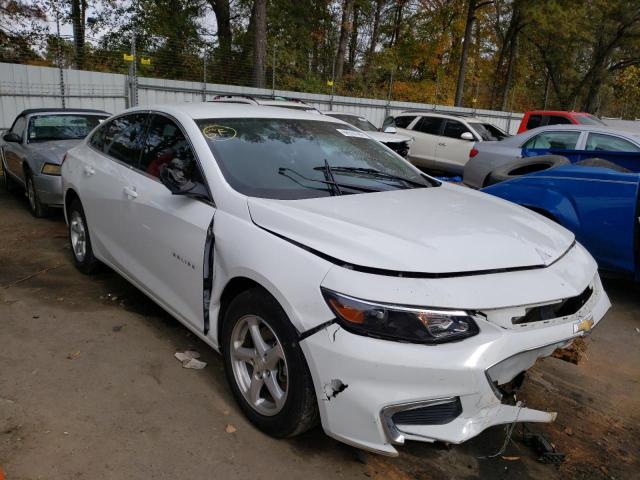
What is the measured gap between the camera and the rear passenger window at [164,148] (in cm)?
325

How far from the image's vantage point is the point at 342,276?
219 cm

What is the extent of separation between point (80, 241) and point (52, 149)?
103 inches

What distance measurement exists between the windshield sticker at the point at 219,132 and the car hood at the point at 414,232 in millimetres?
712

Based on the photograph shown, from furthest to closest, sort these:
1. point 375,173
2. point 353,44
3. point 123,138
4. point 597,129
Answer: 1. point 353,44
2. point 597,129
3. point 123,138
4. point 375,173

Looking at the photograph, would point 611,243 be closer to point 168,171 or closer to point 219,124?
point 219,124

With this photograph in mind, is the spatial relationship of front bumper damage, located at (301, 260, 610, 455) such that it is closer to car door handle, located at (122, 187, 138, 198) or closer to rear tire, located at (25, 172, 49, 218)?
car door handle, located at (122, 187, 138, 198)

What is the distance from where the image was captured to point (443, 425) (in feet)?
6.99

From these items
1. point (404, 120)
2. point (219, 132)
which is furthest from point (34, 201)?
point (404, 120)

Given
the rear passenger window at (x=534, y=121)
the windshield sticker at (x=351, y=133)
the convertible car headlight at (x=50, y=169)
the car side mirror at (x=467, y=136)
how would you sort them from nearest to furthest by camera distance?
the windshield sticker at (x=351, y=133) → the convertible car headlight at (x=50, y=169) → the car side mirror at (x=467, y=136) → the rear passenger window at (x=534, y=121)

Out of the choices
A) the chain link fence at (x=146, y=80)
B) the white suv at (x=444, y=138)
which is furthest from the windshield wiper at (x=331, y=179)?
the chain link fence at (x=146, y=80)

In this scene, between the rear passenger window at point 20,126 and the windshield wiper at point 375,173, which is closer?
the windshield wiper at point 375,173

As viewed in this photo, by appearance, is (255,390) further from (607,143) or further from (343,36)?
(343,36)

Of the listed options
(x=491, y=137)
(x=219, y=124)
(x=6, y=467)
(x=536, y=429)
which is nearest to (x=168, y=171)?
(x=219, y=124)

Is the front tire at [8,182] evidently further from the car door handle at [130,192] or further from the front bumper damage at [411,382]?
the front bumper damage at [411,382]
